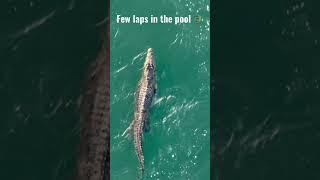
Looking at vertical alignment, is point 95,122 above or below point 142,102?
below

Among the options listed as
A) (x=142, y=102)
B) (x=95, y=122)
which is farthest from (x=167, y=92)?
(x=95, y=122)

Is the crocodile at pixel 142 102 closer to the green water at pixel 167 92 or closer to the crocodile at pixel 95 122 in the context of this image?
the green water at pixel 167 92

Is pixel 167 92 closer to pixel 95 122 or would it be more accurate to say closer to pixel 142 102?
pixel 142 102

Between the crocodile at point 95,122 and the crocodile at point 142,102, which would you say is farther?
the crocodile at point 142,102

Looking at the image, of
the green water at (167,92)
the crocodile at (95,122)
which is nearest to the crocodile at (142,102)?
the green water at (167,92)

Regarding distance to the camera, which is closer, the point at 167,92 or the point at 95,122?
the point at 95,122
